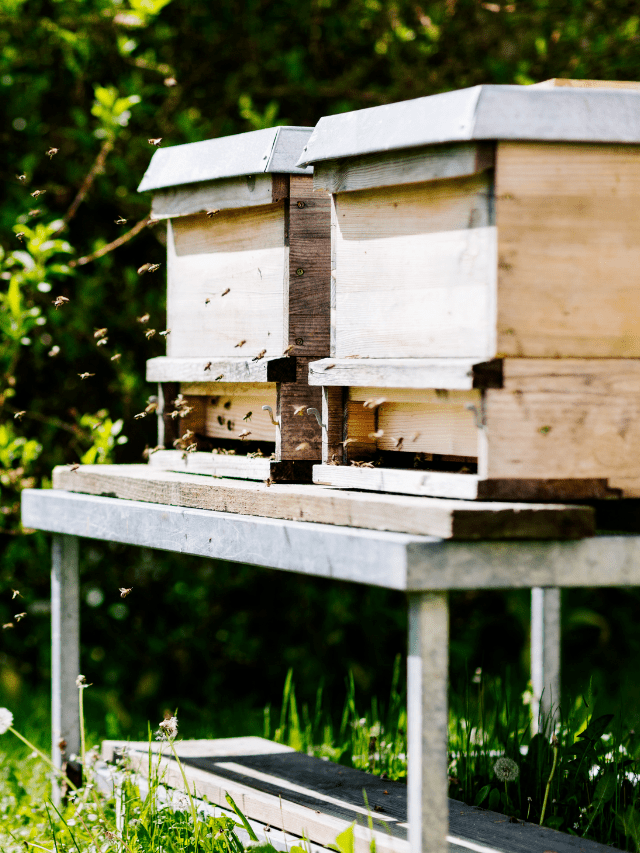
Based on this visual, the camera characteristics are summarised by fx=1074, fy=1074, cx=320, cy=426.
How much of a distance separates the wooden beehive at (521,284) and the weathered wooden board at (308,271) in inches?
18.0

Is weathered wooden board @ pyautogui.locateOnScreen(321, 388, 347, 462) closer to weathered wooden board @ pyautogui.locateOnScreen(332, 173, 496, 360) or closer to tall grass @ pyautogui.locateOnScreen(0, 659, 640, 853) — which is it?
weathered wooden board @ pyautogui.locateOnScreen(332, 173, 496, 360)

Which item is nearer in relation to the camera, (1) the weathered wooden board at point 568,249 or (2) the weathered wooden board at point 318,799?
(1) the weathered wooden board at point 568,249

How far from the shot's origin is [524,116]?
86.1 inches

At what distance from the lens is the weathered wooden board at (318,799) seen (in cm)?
264

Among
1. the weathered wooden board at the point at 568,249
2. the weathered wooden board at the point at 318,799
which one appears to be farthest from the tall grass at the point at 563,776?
the weathered wooden board at the point at 568,249

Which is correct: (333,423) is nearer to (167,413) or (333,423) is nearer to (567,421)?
(567,421)

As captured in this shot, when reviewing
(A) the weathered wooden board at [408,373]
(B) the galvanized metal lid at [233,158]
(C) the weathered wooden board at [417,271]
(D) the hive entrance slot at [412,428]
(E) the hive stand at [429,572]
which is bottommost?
(E) the hive stand at [429,572]

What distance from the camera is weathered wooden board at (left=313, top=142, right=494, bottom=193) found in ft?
7.25

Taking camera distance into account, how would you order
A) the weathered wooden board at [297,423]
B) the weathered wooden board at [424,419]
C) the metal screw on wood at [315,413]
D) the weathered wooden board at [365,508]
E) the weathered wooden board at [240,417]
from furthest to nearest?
the weathered wooden board at [240,417]
the weathered wooden board at [297,423]
the metal screw on wood at [315,413]
the weathered wooden board at [424,419]
the weathered wooden board at [365,508]

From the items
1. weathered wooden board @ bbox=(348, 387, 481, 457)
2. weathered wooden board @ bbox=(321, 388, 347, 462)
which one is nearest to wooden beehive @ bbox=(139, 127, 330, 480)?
weathered wooden board @ bbox=(321, 388, 347, 462)

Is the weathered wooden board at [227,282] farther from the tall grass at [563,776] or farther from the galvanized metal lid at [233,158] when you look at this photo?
the tall grass at [563,776]

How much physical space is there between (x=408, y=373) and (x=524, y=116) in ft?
1.94

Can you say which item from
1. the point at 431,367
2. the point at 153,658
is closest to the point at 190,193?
the point at 431,367

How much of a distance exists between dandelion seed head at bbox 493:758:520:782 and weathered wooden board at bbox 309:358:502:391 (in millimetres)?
1314
